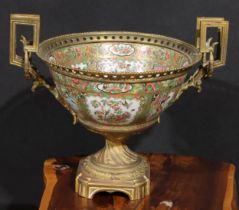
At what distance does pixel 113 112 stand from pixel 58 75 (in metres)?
0.15

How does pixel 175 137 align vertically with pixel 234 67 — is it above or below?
below

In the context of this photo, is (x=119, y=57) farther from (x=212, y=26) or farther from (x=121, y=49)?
(x=212, y=26)

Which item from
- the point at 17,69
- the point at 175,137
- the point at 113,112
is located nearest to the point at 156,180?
the point at 113,112

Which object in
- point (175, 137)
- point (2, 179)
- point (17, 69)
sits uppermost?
point (17, 69)

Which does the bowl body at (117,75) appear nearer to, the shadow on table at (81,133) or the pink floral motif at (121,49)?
the pink floral motif at (121,49)

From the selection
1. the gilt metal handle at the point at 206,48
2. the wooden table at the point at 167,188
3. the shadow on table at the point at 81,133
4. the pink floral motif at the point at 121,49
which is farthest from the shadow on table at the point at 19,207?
the gilt metal handle at the point at 206,48

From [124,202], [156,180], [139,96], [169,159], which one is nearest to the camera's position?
[139,96]

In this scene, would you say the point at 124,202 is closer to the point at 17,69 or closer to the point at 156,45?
the point at 156,45

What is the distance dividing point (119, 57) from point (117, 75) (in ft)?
1.08

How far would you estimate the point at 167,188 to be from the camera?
5.44 ft

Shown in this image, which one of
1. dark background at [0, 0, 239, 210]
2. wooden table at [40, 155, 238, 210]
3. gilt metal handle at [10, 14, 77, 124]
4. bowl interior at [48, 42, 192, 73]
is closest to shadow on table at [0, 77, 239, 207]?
dark background at [0, 0, 239, 210]

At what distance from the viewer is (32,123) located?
2.20m

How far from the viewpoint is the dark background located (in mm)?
2045

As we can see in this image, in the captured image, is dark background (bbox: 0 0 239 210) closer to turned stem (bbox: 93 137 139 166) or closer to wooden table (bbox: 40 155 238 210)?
wooden table (bbox: 40 155 238 210)
